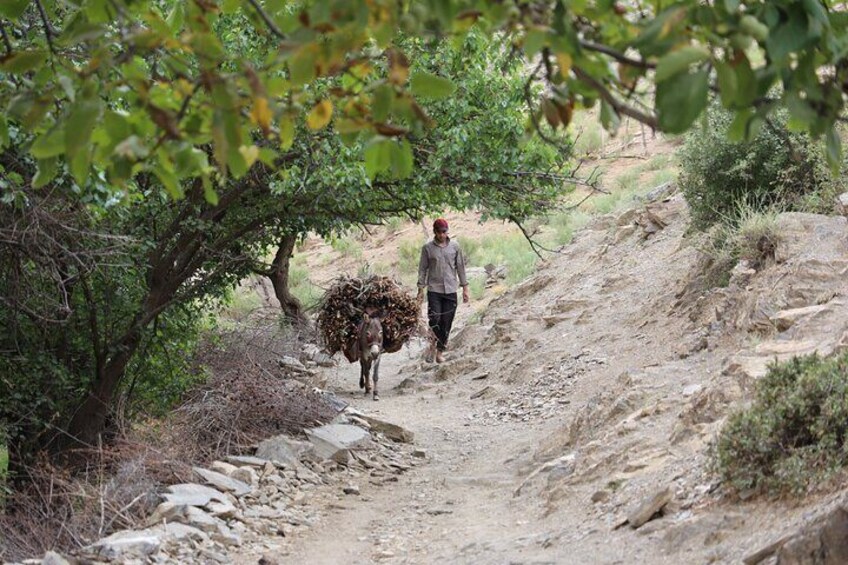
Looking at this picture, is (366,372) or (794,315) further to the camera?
(366,372)

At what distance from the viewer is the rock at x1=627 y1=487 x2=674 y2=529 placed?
643 cm

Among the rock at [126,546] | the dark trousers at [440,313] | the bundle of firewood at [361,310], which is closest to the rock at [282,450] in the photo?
the rock at [126,546]

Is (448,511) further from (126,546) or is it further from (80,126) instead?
(80,126)

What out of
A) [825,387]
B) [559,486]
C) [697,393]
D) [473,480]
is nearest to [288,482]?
[473,480]

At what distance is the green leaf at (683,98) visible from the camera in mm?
2660

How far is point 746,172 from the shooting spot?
13695 millimetres

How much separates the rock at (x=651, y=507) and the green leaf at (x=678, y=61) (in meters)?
4.22

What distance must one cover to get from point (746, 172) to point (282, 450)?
7.07 meters

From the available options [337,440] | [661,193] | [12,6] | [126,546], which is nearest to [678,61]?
[12,6]

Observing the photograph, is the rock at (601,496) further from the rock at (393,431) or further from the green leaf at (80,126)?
the green leaf at (80,126)

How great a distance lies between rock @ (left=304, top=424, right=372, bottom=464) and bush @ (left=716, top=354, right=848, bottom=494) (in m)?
4.66

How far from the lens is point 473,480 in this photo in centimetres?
971

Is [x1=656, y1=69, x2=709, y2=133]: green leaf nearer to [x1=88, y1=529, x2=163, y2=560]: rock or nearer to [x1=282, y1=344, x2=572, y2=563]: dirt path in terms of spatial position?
[x1=282, y1=344, x2=572, y2=563]: dirt path

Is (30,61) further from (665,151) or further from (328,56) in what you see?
(665,151)
